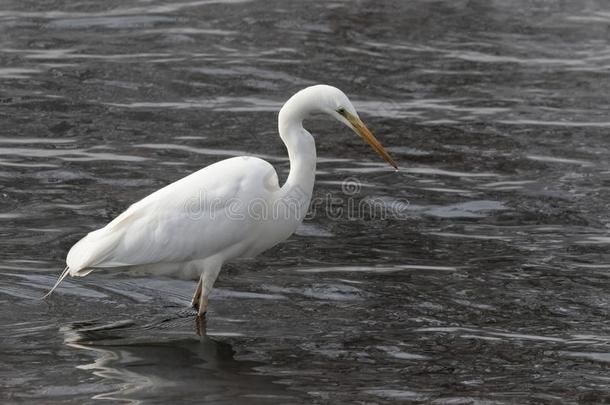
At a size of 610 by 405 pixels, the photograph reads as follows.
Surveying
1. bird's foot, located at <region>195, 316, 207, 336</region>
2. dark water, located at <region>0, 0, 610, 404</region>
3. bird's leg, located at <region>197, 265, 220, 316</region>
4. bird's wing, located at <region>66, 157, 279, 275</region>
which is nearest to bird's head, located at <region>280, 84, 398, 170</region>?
bird's wing, located at <region>66, 157, 279, 275</region>

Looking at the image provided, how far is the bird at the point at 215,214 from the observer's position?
810cm

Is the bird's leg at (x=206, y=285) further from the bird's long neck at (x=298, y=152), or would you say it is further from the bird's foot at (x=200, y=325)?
the bird's long neck at (x=298, y=152)

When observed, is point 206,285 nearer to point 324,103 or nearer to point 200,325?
point 200,325

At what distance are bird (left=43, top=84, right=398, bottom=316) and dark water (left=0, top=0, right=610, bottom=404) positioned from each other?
396 mm

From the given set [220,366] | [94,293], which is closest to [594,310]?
[220,366]

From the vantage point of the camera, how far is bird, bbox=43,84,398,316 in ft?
26.6

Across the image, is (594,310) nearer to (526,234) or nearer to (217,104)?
(526,234)

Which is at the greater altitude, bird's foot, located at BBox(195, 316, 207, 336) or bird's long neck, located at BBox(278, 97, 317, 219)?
bird's long neck, located at BBox(278, 97, 317, 219)

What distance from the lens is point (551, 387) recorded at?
6953 millimetres

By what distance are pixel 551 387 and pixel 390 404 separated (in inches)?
40.1

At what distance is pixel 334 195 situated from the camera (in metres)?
10.9

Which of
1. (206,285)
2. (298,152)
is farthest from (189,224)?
(298,152)

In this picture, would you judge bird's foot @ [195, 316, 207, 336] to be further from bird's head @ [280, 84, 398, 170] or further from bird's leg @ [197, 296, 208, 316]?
bird's head @ [280, 84, 398, 170]

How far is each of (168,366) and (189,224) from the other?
3.86 ft
